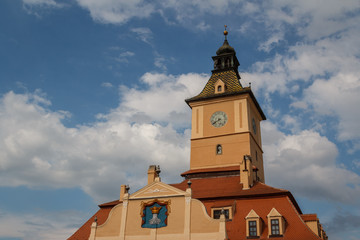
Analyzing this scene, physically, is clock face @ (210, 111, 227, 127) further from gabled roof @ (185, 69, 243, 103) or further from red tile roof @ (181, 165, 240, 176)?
red tile roof @ (181, 165, 240, 176)

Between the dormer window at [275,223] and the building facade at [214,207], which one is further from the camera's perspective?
the building facade at [214,207]

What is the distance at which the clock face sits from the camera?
41.3 meters

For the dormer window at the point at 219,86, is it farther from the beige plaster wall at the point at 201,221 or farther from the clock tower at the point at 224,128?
the beige plaster wall at the point at 201,221

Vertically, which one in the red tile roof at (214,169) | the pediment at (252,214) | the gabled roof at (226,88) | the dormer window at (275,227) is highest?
the gabled roof at (226,88)

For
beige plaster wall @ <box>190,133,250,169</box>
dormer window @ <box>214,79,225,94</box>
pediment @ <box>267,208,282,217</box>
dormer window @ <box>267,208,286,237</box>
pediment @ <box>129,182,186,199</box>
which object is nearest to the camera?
dormer window @ <box>267,208,286,237</box>

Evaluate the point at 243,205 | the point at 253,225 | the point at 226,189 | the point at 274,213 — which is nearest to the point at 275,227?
the point at 274,213

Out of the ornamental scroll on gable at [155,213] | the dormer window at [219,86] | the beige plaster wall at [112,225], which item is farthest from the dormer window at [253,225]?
the dormer window at [219,86]

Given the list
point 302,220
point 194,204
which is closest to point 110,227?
point 194,204

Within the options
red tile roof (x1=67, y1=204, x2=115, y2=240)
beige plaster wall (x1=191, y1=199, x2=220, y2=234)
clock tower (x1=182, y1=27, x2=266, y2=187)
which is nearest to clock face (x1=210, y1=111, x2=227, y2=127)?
clock tower (x1=182, y1=27, x2=266, y2=187)

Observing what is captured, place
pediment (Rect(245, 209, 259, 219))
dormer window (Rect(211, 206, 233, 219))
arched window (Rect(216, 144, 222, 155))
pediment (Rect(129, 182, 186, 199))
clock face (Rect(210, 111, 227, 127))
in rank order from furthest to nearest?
clock face (Rect(210, 111, 227, 127)) < arched window (Rect(216, 144, 222, 155)) < pediment (Rect(129, 182, 186, 199)) < dormer window (Rect(211, 206, 233, 219)) < pediment (Rect(245, 209, 259, 219))

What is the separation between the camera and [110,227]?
3098cm

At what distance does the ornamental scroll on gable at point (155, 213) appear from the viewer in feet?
98.3

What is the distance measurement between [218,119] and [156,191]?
13.4 meters

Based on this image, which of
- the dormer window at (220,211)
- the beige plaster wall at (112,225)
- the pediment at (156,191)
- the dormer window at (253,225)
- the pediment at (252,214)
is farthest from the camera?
the beige plaster wall at (112,225)
